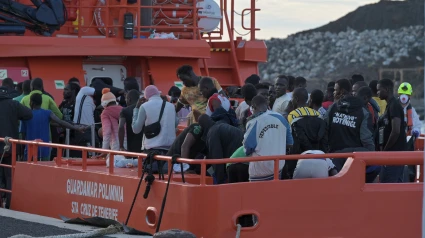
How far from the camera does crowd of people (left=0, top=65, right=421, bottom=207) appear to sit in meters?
10.6

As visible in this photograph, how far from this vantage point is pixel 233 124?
11.5m

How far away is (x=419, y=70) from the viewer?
79.6 m

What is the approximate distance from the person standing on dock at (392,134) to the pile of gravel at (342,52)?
7535cm

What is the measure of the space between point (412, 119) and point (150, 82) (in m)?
4.53

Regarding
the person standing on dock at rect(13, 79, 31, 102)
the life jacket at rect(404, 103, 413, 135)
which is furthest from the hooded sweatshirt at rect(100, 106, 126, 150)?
the life jacket at rect(404, 103, 413, 135)

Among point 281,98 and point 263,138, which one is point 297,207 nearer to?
point 263,138

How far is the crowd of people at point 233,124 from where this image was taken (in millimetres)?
10602

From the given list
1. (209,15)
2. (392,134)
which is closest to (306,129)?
(392,134)

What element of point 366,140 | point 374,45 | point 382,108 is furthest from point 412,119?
point 374,45

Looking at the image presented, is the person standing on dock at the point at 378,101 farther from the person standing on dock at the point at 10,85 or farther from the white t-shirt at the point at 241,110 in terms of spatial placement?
the person standing on dock at the point at 10,85

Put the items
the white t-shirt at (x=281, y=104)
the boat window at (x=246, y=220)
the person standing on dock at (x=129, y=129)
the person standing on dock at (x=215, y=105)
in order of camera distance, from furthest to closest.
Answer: the white t-shirt at (x=281, y=104)
the person standing on dock at (x=129, y=129)
the person standing on dock at (x=215, y=105)
the boat window at (x=246, y=220)

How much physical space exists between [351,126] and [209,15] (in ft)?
25.6

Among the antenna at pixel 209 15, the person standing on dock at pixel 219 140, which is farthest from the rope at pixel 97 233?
the antenna at pixel 209 15

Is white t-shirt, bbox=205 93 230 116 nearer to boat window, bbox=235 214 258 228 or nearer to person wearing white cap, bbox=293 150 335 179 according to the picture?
person wearing white cap, bbox=293 150 335 179
